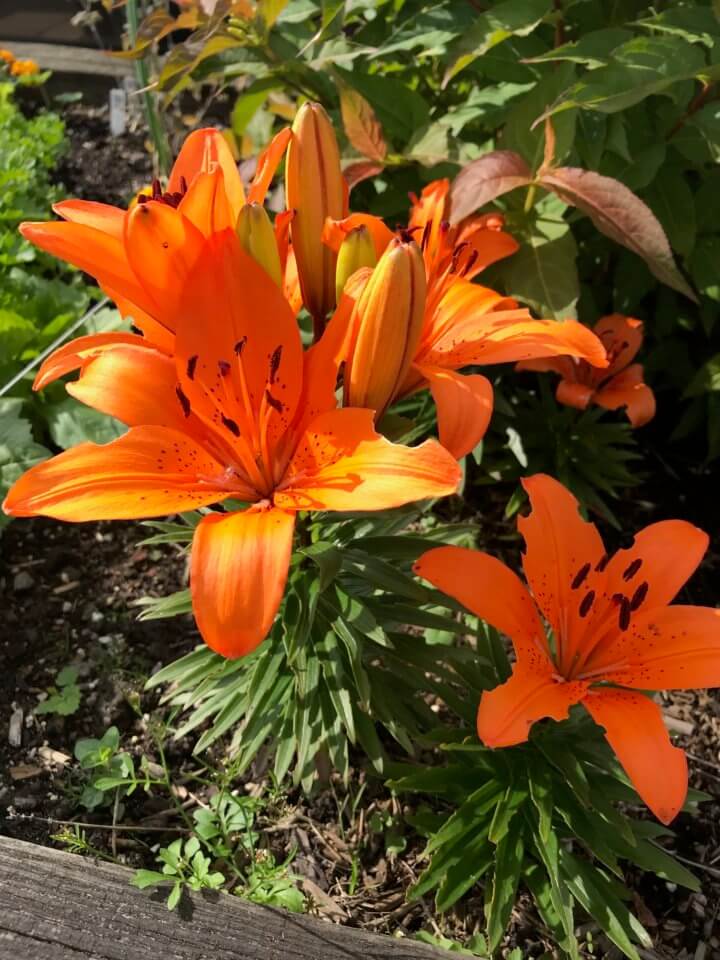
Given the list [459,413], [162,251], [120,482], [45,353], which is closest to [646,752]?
[459,413]

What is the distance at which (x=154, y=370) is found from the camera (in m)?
0.92

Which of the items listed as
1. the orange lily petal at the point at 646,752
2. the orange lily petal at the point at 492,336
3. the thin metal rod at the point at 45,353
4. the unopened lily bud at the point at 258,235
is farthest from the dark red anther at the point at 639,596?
the thin metal rod at the point at 45,353

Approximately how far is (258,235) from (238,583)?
0.37 m

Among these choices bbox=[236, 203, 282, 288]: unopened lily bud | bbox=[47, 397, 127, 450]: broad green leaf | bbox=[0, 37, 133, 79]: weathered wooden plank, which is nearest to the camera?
bbox=[236, 203, 282, 288]: unopened lily bud

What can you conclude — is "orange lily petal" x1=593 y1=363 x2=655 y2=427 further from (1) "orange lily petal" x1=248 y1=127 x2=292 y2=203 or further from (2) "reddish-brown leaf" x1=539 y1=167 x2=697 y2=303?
(1) "orange lily petal" x1=248 y1=127 x2=292 y2=203

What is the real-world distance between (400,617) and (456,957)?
1.65ft

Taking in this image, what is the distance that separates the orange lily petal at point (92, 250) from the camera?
0.87 m

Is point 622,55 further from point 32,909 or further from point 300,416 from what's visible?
point 32,909

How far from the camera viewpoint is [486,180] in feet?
4.73

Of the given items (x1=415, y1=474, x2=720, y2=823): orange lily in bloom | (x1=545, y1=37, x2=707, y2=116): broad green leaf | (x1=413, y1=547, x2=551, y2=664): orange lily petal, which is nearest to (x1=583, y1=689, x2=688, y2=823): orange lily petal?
(x1=415, y1=474, x2=720, y2=823): orange lily in bloom

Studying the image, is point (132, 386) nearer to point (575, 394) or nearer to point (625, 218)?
point (625, 218)

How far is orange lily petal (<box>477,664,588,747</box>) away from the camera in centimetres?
96

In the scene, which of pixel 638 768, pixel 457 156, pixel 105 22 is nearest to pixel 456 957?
pixel 638 768

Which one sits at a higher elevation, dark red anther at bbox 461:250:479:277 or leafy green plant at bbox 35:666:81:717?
dark red anther at bbox 461:250:479:277
